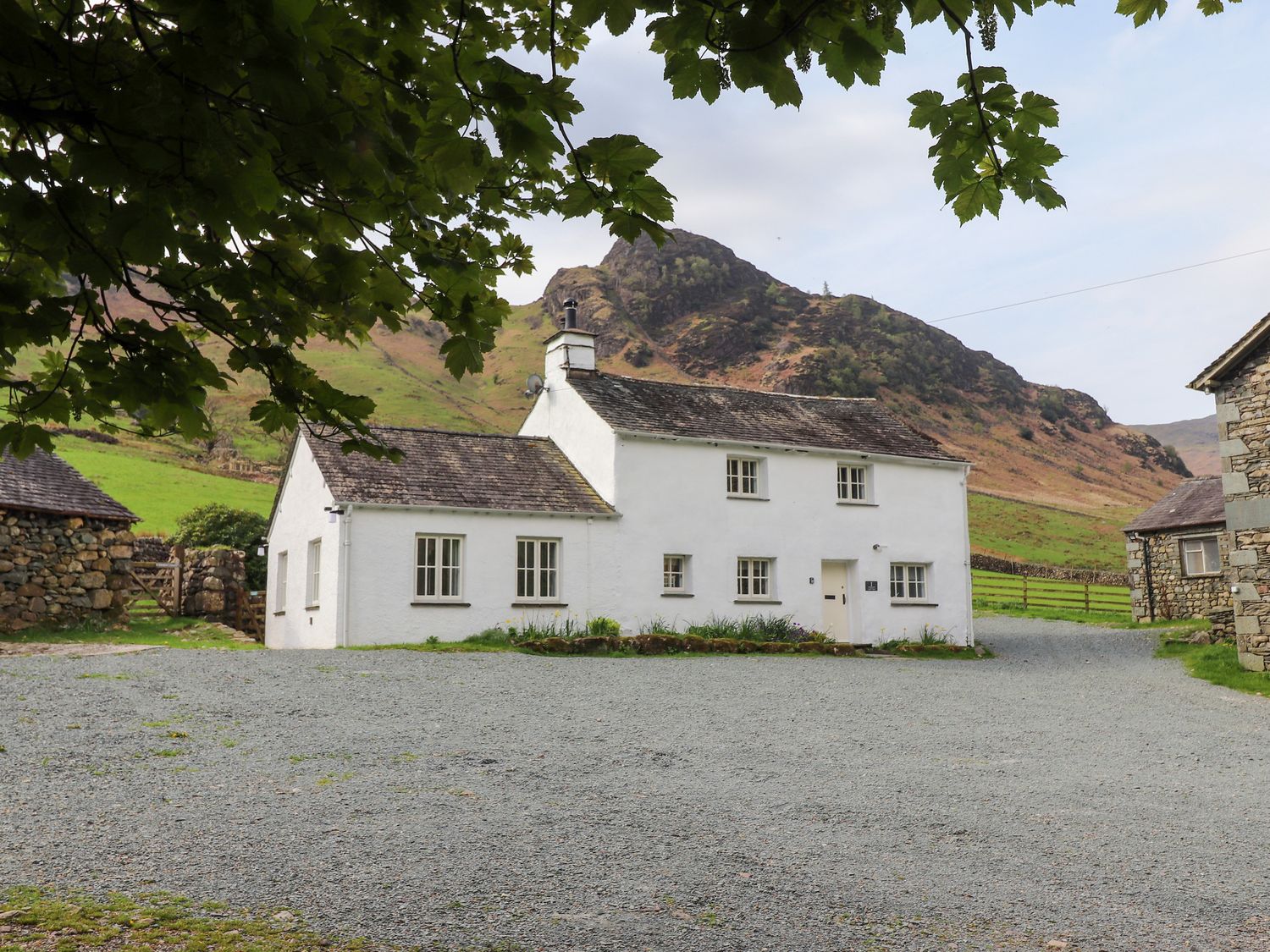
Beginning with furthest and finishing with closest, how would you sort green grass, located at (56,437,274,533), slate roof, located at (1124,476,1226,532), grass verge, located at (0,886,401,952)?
green grass, located at (56,437,274,533), slate roof, located at (1124,476,1226,532), grass verge, located at (0,886,401,952)

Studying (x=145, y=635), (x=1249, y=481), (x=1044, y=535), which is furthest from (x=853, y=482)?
(x=1044, y=535)

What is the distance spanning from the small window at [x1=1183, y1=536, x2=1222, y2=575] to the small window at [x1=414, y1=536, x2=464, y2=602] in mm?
22505

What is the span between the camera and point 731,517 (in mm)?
23500

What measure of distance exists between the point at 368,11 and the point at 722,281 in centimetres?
14446

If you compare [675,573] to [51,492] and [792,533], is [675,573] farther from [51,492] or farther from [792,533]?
[51,492]

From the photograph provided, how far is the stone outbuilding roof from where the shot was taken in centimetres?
1697

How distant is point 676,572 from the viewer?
23078 mm

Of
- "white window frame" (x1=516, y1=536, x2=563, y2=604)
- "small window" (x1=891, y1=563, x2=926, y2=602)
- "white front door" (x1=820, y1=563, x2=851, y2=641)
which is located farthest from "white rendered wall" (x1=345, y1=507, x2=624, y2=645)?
"small window" (x1=891, y1=563, x2=926, y2=602)

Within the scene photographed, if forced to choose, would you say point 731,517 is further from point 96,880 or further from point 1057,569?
point 1057,569

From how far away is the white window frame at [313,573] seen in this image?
2180 centimetres

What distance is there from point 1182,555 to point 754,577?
51.1 ft

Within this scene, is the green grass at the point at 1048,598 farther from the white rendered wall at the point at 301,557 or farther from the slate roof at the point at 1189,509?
the white rendered wall at the point at 301,557

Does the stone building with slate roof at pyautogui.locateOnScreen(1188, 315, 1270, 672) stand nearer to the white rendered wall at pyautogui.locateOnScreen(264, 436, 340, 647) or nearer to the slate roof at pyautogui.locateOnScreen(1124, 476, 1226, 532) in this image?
the slate roof at pyautogui.locateOnScreen(1124, 476, 1226, 532)

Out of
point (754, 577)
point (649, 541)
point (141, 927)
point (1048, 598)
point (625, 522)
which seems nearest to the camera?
point (141, 927)
